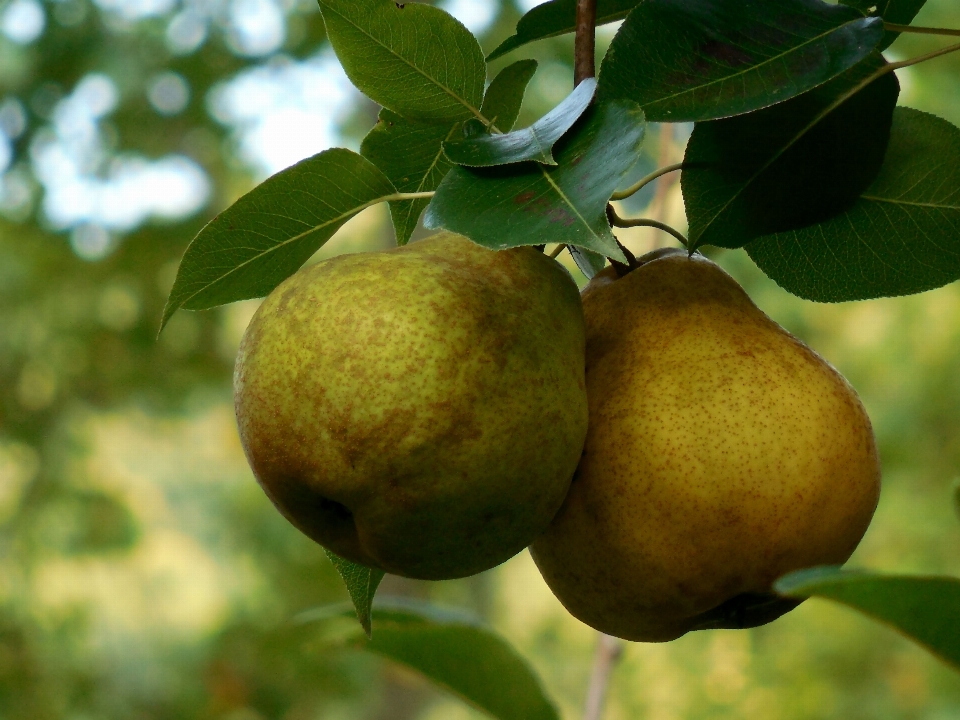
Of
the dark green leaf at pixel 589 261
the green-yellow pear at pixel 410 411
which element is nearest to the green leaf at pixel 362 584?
the green-yellow pear at pixel 410 411

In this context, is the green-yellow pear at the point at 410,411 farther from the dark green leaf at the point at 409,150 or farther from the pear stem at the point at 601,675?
the pear stem at the point at 601,675

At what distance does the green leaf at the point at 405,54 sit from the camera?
863mm

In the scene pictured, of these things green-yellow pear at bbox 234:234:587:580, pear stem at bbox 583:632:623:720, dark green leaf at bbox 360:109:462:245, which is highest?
dark green leaf at bbox 360:109:462:245

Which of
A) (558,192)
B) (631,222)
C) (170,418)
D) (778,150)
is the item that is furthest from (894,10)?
→ (170,418)

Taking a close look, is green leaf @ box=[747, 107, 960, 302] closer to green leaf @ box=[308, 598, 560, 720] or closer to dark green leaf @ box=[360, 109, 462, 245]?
dark green leaf @ box=[360, 109, 462, 245]

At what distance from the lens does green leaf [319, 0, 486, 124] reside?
86 cm

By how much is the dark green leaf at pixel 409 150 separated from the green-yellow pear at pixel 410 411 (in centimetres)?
17

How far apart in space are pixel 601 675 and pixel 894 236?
687 millimetres

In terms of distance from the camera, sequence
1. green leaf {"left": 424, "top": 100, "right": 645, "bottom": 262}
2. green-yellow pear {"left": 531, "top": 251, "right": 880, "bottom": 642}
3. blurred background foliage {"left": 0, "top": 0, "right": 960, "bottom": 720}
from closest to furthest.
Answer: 1. green leaf {"left": 424, "top": 100, "right": 645, "bottom": 262}
2. green-yellow pear {"left": 531, "top": 251, "right": 880, "bottom": 642}
3. blurred background foliage {"left": 0, "top": 0, "right": 960, "bottom": 720}

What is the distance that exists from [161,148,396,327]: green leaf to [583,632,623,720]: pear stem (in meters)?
0.69

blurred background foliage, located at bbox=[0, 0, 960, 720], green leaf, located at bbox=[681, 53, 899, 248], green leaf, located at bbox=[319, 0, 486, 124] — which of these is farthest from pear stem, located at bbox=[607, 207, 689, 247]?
blurred background foliage, located at bbox=[0, 0, 960, 720]

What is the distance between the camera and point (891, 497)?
4852 millimetres

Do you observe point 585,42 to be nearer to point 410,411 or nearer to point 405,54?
point 405,54

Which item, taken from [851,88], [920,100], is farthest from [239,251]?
[920,100]
